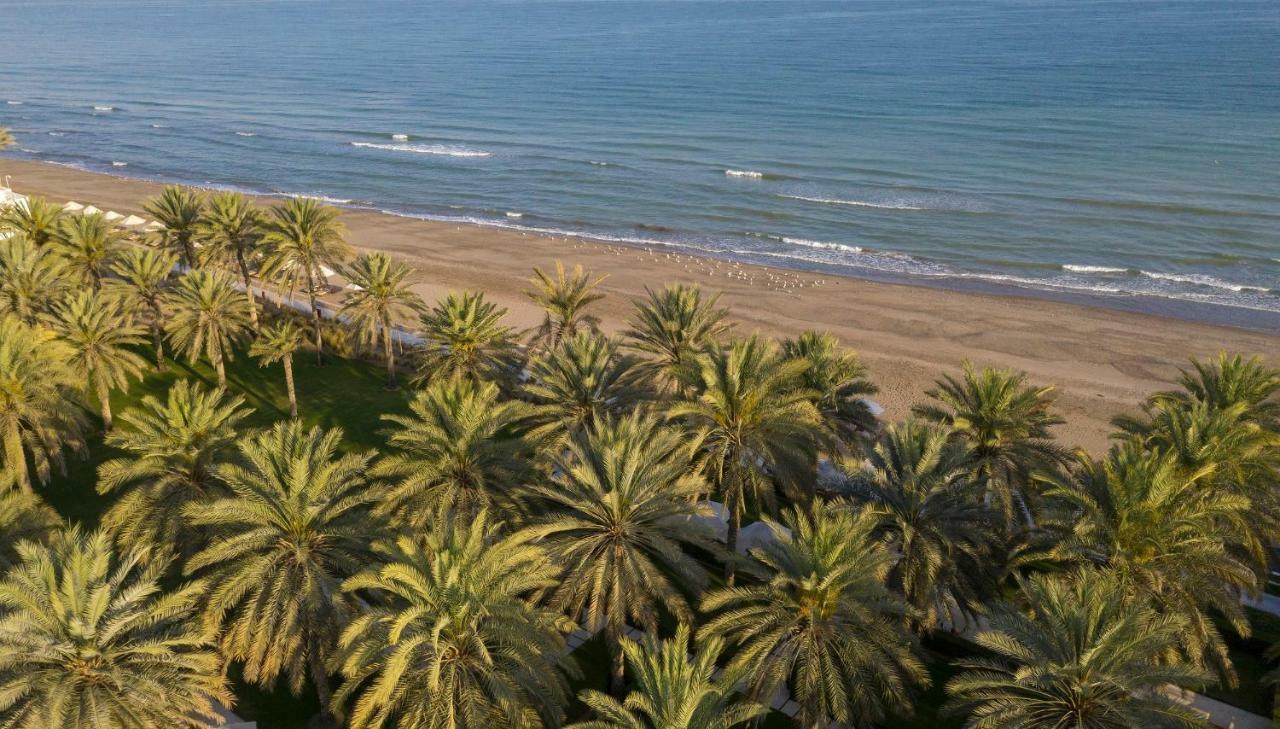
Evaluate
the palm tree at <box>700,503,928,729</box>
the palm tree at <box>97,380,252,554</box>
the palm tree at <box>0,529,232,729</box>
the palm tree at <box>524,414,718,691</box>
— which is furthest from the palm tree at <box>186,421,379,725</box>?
the palm tree at <box>700,503,928,729</box>

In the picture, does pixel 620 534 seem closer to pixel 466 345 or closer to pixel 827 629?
pixel 827 629

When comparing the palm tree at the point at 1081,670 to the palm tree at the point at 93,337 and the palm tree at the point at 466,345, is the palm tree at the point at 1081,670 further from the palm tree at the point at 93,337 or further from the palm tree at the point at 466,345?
the palm tree at the point at 93,337

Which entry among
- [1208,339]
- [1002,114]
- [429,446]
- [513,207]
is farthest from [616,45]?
[429,446]

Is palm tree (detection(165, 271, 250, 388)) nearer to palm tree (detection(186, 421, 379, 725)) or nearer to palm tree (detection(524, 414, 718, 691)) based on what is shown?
palm tree (detection(186, 421, 379, 725))

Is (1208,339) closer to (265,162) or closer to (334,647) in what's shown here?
(334,647)

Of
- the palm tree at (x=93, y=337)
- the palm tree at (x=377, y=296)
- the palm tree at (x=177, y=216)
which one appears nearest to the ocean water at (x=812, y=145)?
the palm tree at (x=177, y=216)

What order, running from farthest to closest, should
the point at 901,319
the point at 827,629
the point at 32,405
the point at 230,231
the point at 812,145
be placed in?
the point at 812,145
the point at 901,319
the point at 230,231
the point at 32,405
the point at 827,629

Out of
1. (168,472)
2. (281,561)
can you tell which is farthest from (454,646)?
(168,472)
